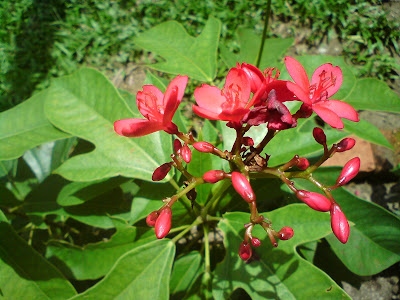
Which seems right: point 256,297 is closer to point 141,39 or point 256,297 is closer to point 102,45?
point 141,39

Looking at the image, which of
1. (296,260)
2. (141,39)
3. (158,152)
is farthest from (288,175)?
(141,39)

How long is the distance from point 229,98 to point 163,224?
47 centimetres

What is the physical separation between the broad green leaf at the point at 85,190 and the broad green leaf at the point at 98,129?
0.14 m

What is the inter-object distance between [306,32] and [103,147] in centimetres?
235

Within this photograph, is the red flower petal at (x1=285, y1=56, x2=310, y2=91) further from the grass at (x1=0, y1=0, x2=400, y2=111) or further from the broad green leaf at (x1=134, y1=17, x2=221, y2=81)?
the grass at (x1=0, y1=0, x2=400, y2=111)

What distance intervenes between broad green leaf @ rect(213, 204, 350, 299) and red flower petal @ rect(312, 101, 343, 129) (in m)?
0.50

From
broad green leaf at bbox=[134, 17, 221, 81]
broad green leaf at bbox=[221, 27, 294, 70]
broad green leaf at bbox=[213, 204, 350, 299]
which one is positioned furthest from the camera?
broad green leaf at bbox=[221, 27, 294, 70]

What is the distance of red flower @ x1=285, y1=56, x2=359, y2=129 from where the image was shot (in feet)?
3.36

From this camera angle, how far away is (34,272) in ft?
5.05

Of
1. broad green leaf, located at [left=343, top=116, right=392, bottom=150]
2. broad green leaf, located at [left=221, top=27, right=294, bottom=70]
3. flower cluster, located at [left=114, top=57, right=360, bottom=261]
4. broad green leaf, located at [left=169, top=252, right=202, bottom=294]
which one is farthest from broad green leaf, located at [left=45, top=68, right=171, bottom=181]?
broad green leaf, located at [left=343, top=116, right=392, bottom=150]

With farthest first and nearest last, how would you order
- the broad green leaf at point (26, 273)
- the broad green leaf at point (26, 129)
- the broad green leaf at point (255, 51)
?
the broad green leaf at point (255, 51) < the broad green leaf at point (26, 129) < the broad green leaf at point (26, 273)

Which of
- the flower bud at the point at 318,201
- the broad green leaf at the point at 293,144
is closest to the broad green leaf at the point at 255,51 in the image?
the broad green leaf at the point at 293,144

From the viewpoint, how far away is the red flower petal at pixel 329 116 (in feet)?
3.31

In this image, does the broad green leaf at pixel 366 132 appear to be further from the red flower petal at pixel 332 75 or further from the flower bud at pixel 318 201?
the flower bud at pixel 318 201
